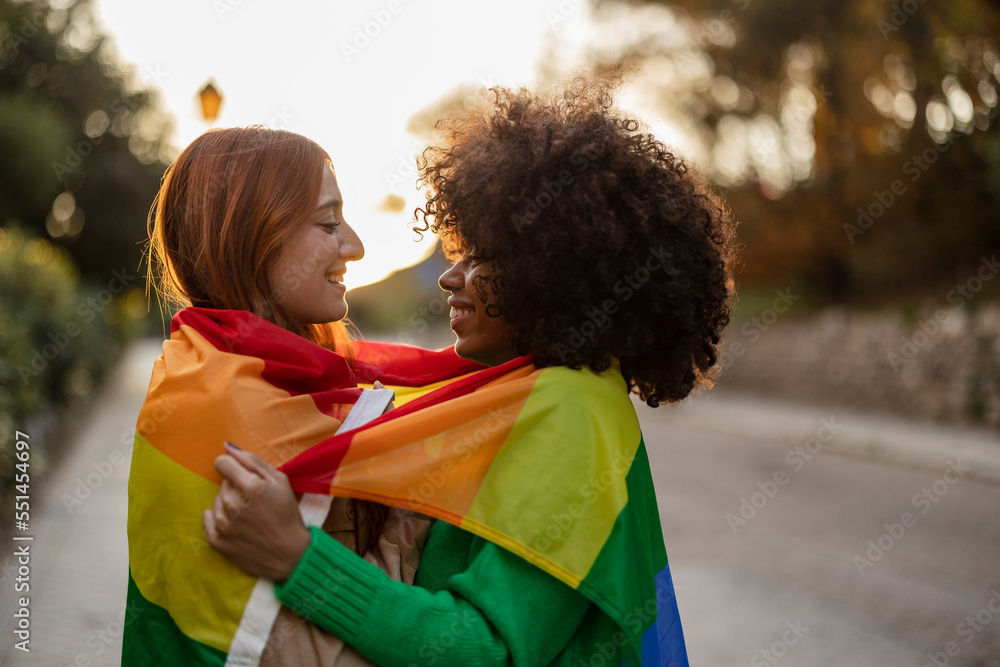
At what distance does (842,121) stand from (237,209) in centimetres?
1629

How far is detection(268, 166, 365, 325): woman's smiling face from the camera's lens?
1.94m

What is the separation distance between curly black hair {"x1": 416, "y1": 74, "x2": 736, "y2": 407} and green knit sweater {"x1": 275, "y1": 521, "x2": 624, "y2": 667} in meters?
0.46

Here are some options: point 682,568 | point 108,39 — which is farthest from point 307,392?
point 108,39

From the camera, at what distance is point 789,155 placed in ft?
57.2

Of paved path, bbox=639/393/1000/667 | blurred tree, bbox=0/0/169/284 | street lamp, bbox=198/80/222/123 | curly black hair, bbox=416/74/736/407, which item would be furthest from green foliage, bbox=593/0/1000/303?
blurred tree, bbox=0/0/169/284

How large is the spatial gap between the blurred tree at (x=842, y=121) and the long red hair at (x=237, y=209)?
10.5 meters

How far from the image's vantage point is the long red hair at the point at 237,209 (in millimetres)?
1886

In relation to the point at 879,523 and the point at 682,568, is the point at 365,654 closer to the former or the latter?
the point at 682,568

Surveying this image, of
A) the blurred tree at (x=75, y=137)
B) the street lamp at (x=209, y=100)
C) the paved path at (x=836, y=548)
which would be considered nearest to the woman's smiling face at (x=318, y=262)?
the paved path at (x=836, y=548)

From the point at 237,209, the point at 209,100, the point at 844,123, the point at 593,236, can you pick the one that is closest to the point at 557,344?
the point at 593,236

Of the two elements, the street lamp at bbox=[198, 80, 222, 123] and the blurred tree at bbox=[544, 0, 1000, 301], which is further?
the blurred tree at bbox=[544, 0, 1000, 301]

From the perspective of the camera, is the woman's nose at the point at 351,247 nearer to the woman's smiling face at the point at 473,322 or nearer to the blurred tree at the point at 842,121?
the woman's smiling face at the point at 473,322

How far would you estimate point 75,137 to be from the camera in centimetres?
2267

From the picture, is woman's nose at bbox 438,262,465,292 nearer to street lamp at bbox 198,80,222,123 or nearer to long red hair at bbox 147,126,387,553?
long red hair at bbox 147,126,387,553
